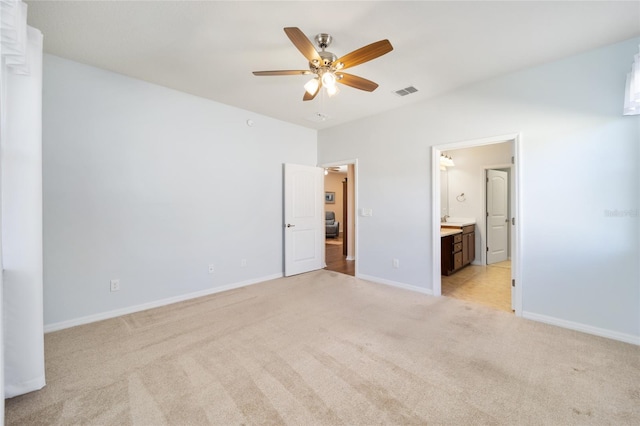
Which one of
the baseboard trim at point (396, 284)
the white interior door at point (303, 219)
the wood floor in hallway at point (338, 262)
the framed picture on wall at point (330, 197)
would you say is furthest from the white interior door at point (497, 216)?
the framed picture on wall at point (330, 197)

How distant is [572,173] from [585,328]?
1.51 metres

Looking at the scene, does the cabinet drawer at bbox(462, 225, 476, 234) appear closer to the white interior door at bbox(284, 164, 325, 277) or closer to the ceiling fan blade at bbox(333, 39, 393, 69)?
the white interior door at bbox(284, 164, 325, 277)

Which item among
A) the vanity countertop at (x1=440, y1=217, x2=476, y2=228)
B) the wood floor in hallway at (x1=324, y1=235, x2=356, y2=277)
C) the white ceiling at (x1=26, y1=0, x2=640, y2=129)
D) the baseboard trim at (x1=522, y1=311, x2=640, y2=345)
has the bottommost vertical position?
the baseboard trim at (x1=522, y1=311, x2=640, y2=345)

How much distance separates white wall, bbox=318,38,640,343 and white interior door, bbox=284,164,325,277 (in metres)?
2.11

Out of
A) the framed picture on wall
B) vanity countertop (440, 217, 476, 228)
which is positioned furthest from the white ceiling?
the framed picture on wall

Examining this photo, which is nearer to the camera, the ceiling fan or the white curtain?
the white curtain

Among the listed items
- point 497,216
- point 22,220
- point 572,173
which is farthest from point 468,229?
point 22,220

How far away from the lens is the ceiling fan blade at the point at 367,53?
1.83 metres

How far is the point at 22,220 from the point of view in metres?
1.70

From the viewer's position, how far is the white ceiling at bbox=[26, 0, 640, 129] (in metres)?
1.95

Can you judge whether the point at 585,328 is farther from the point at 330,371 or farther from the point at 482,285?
the point at 330,371

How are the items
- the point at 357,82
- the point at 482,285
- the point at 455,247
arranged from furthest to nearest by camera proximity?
1. the point at 455,247
2. the point at 482,285
3. the point at 357,82

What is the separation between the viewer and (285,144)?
4566mm

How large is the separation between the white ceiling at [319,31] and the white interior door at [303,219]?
182 cm
